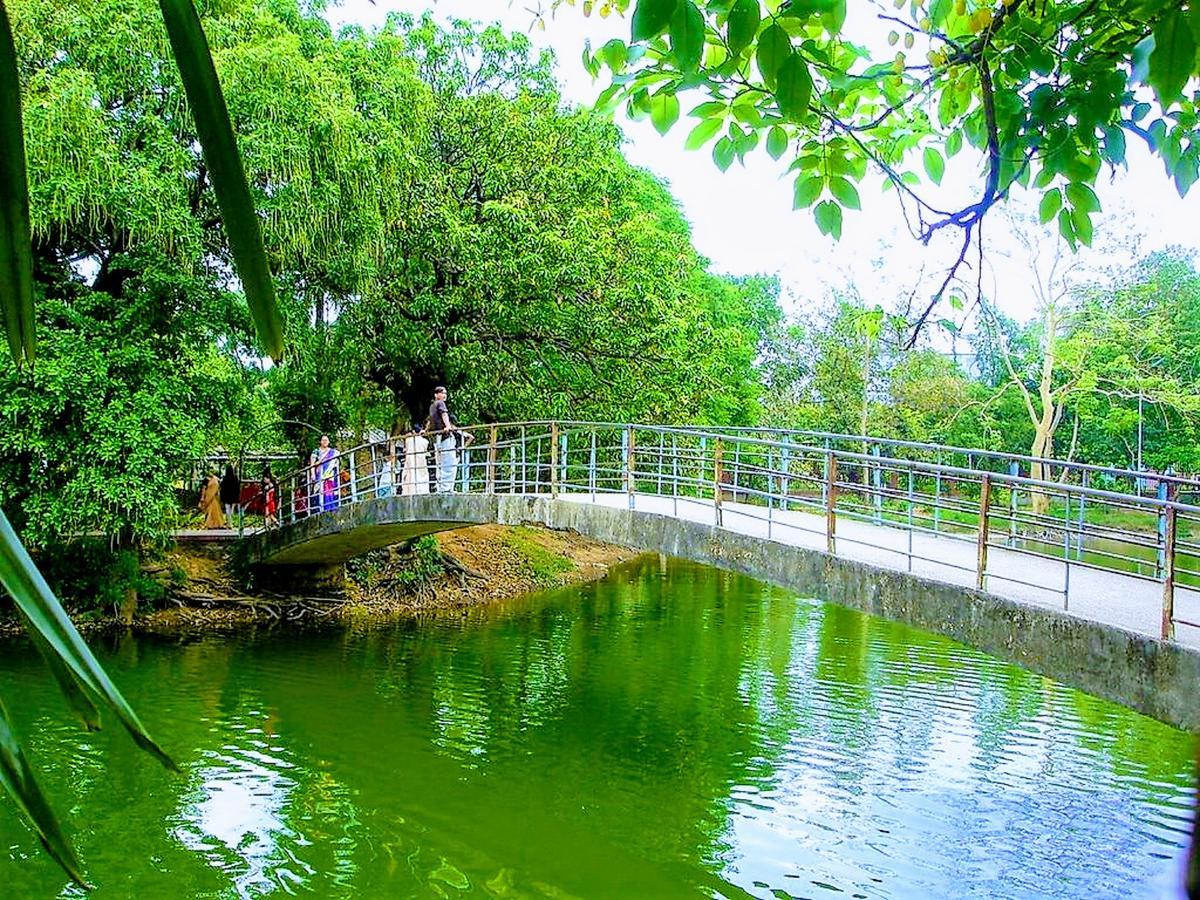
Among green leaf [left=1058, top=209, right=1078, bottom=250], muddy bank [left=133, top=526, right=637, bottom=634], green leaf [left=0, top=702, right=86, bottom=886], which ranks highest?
green leaf [left=1058, top=209, right=1078, bottom=250]

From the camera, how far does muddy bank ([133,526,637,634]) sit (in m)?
15.0

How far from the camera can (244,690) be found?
1122cm

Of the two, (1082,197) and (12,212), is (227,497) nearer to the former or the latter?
(1082,197)

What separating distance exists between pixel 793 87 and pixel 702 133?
84 centimetres

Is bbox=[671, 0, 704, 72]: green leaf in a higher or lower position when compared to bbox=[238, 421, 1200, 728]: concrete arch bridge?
higher

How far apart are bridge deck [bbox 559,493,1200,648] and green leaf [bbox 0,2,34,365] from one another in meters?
5.72

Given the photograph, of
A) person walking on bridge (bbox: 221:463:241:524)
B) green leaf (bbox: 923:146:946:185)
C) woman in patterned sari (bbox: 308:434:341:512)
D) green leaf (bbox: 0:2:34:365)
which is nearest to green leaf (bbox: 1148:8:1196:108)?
green leaf (bbox: 0:2:34:365)

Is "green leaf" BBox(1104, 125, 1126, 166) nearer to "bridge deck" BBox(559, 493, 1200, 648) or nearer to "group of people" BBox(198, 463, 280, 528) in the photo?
"bridge deck" BBox(559, 493, 1200, 648)

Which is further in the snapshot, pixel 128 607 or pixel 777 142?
pixel 128 607

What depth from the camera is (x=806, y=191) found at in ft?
7.54

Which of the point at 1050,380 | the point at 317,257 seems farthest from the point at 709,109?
the point at 1050,380

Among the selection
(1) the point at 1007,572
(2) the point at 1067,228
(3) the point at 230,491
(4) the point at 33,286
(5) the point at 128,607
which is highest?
(2) the point at 1067,228

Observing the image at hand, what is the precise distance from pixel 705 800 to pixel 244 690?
5.58m

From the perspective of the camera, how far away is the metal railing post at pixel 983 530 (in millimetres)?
6301
